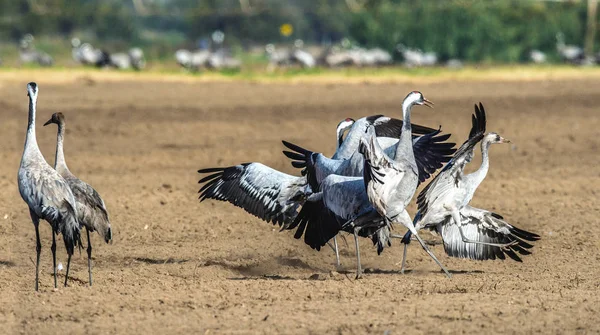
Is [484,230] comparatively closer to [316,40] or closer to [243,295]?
[243,295]

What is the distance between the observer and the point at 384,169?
8219 mm

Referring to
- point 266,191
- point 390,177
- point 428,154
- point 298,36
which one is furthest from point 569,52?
point 390,177

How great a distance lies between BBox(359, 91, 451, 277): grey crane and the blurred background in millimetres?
29390

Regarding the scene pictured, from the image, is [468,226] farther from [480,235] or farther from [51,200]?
[51,200]

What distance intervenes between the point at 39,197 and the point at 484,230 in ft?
11.7

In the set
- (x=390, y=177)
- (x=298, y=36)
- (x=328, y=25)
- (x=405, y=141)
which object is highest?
(x=328, y=25)

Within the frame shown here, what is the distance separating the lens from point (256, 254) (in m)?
9.95

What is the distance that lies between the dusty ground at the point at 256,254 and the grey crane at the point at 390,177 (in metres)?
0.58

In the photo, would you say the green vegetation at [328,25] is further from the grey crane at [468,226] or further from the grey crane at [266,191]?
the grey crane at [468,226]

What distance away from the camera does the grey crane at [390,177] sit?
809 centimetres

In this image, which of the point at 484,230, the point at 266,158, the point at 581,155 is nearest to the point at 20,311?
the point at 484,230

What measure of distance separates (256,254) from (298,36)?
6853 cm

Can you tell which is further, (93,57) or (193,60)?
(93,57)

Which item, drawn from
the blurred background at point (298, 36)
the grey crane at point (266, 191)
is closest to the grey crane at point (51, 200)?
the grey crane at point (266, 191)
